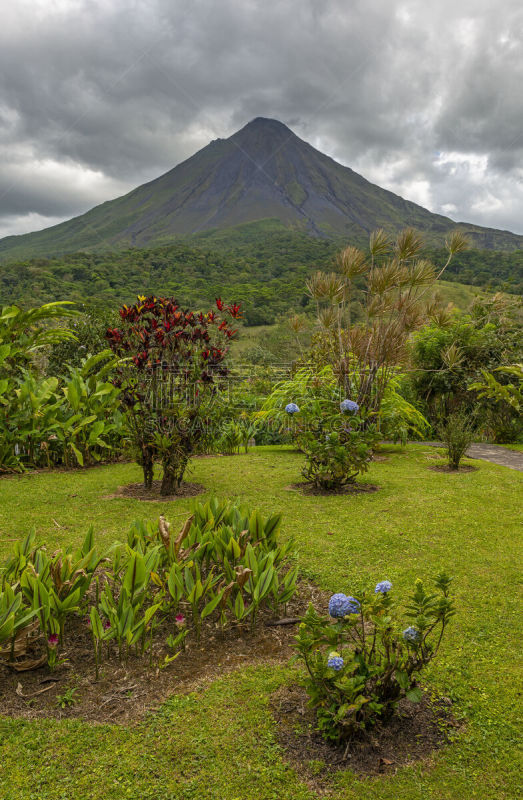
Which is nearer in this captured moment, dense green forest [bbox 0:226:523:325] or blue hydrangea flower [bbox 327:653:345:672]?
blue hydrangea flower [bbox 327:653:345:672]

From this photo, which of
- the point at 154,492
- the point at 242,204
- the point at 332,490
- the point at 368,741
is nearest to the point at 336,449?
the point at 332,490

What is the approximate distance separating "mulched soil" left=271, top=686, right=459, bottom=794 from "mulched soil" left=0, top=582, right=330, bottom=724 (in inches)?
14.8

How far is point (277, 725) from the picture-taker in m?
1.74

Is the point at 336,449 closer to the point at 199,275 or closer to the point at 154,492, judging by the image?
the point at 154,492

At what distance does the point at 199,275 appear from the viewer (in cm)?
7169

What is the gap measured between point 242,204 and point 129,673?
171 meters

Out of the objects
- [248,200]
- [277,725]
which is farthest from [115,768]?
[248,200]

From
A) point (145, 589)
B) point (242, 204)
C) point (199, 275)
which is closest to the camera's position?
point (145, 589)

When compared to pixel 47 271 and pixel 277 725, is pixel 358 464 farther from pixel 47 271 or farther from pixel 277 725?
pixel 47 271

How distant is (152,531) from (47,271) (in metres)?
65.6

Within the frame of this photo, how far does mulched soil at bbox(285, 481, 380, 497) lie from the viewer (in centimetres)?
480

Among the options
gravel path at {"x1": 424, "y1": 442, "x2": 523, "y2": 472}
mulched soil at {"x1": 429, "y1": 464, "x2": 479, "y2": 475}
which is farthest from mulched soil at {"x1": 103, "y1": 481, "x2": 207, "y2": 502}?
gravel path at {"x1": 424, "y1": 442, "x2": 523, "y2": 472}

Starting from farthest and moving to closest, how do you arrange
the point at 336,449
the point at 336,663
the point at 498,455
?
the point at 498,455
the point at 336,449
the point at 336,663

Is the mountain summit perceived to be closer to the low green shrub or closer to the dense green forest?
the dense green forest
